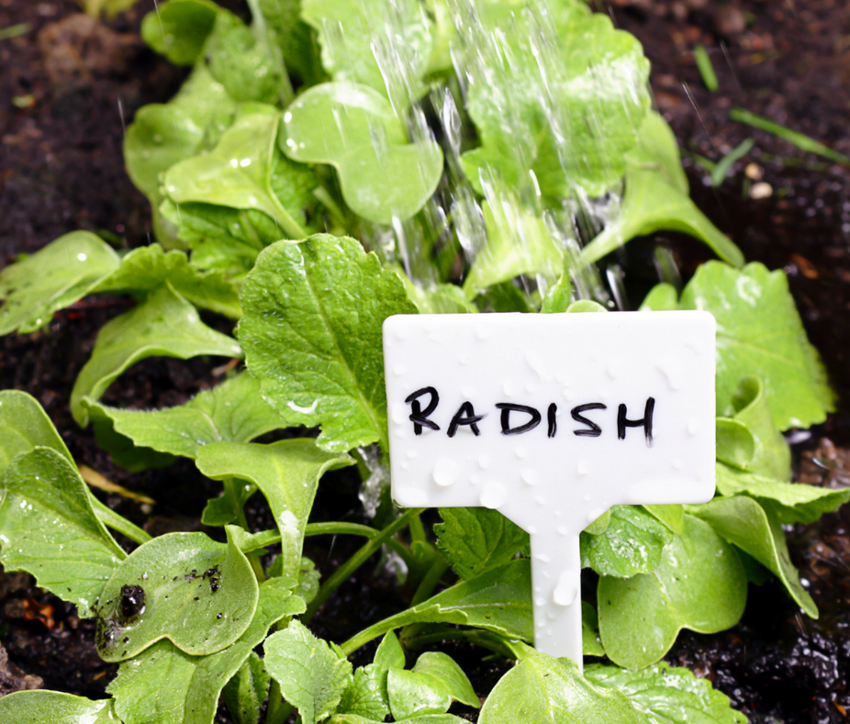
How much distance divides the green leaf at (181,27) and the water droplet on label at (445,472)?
1057mm

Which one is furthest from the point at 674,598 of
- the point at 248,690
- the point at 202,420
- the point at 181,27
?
the point at 181,27

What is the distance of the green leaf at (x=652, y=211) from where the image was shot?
3.71ft

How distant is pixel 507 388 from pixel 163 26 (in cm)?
114

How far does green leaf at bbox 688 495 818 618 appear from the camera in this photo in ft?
2.32

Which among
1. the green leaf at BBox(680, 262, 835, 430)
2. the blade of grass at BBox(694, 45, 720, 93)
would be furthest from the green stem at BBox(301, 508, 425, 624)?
the blade of grass at BBox(694, 45, 720, 93)

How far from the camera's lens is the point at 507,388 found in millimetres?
605

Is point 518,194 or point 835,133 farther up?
point 518,194

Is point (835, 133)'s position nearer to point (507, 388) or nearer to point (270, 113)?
point (270, 113)

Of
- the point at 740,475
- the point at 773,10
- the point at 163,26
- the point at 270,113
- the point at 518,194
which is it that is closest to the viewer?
the point at 740,475

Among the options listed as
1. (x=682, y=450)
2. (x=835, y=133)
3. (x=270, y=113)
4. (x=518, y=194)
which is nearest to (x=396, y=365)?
(x=682, y=450)

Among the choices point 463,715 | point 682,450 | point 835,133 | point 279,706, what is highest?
point 682,450

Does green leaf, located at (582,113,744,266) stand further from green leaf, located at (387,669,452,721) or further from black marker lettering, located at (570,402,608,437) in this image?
green leaf, located at (387,669,452,721)

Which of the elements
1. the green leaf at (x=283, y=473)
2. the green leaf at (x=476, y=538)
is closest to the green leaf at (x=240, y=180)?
the green leaf at (x=283, y=473)

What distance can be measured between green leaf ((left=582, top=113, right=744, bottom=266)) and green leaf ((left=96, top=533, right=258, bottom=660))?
70cm
